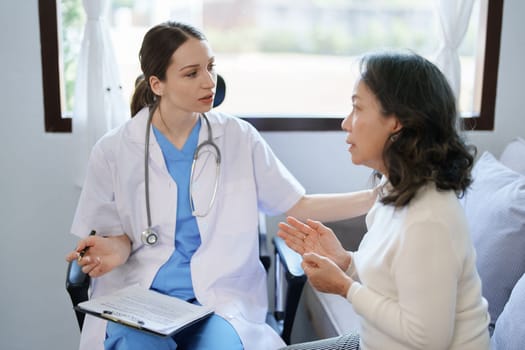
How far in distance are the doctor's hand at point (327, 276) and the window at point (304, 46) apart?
100cm

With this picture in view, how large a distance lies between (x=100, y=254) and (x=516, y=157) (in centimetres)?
138

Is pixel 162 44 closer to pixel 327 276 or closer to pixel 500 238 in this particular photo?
pixel 327 276

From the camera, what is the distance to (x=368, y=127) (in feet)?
3.67

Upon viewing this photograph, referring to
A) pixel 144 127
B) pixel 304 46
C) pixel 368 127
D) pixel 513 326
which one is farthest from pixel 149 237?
pixel 304 46

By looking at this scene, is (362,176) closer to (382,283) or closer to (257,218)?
(257,218)

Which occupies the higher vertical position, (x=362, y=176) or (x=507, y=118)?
(x=507, y=118)

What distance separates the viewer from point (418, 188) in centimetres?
105

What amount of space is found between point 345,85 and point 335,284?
133 cm

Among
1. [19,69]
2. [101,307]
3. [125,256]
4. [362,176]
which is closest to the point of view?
[101,307]

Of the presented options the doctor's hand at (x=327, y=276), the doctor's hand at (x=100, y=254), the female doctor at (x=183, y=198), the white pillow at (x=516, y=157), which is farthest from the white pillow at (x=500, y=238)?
the doctor's hand at (x=100, y=254)

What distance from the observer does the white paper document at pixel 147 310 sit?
1308 mm

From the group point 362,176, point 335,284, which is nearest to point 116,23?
point 362,176

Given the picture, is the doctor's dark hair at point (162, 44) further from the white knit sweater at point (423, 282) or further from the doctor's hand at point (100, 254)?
the white knit sweater at point (423, 282)

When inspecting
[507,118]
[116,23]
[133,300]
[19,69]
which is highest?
[116,23]
